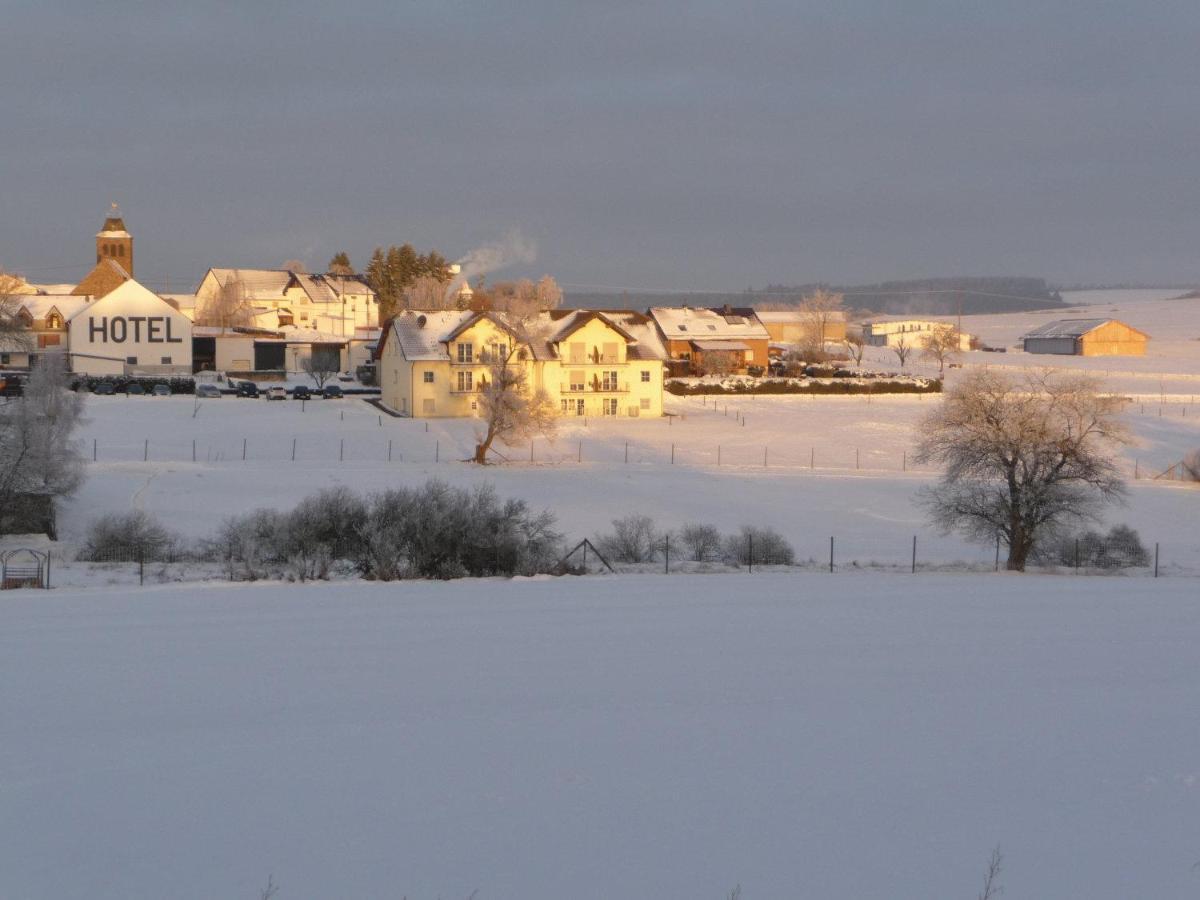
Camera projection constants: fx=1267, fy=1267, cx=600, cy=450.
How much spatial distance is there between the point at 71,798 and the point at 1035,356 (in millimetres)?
109968

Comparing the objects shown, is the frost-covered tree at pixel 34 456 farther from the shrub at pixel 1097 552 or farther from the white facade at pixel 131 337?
the white facade at pixel 131 337

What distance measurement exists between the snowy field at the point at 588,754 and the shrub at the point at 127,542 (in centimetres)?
737

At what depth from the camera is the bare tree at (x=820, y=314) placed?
109800 millimetres

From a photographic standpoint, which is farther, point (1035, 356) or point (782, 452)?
point (1035, 356)

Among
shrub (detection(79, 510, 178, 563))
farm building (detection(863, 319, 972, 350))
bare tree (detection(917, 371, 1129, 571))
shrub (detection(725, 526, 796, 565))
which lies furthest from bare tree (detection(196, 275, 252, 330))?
bare tree (detection(917, 371, 1129, 571))

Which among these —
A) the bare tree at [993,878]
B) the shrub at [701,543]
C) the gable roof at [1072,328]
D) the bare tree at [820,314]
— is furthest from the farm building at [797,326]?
the bare tree at [993,878]

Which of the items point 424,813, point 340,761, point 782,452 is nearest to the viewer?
point 424,813

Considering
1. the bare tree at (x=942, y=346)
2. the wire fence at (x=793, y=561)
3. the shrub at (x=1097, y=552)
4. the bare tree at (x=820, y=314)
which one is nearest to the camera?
the wire fence at (x=793, y=561)

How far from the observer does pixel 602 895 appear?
9.73 metres


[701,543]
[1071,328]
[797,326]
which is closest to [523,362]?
[701,543]

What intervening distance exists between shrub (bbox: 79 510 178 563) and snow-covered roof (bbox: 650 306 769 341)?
57.3m

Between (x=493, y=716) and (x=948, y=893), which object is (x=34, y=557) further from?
(x=948, y=893)

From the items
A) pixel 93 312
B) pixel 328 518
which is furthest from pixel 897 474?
pixel 93 312

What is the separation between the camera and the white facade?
7156cm
